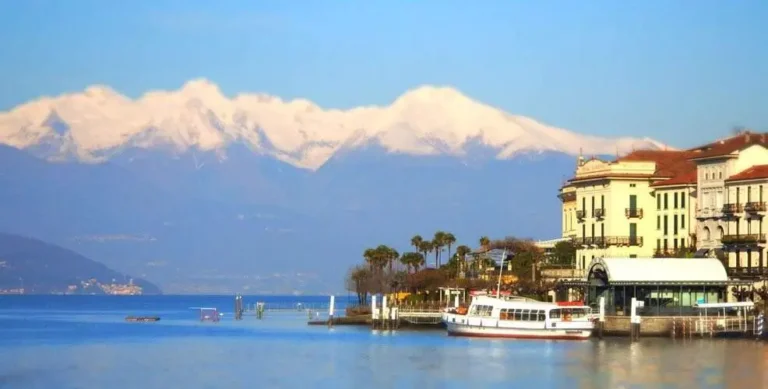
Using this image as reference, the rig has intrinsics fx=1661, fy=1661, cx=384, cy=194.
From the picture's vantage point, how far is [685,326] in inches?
4638

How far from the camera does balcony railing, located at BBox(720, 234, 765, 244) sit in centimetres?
12407

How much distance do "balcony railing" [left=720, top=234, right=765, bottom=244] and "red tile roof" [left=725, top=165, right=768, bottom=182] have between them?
4.34 metres

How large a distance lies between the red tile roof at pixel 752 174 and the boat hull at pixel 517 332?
17.3 meters

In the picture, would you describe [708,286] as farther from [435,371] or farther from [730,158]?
[435,371]

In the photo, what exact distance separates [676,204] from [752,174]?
12.1 m

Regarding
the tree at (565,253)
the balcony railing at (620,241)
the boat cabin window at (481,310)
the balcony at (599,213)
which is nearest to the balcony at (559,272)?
the tree at (565,253)

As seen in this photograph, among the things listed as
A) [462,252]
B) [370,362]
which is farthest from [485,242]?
[370,362]

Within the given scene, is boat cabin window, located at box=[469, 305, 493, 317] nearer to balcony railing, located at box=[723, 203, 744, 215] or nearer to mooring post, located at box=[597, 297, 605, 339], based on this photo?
mooring post, located at box=[597, 297, 605, 339]

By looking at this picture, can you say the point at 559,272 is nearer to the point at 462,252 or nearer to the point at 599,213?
the point at 599,213

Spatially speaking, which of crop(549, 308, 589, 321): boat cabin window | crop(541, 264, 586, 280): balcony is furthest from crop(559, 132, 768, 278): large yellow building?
crop(549, 308, 589, 321): boat cabin window

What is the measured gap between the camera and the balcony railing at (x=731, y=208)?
126 metres

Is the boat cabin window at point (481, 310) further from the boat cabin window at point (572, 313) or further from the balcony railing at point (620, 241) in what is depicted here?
the balcony railing at point (620, 241)

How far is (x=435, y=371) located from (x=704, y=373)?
14.7 meters

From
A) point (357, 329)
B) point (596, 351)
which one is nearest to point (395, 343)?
point (596, 351)
